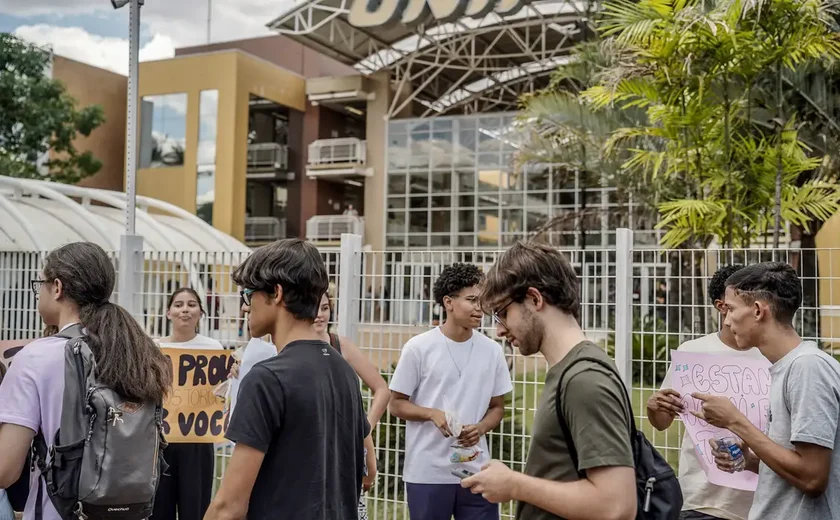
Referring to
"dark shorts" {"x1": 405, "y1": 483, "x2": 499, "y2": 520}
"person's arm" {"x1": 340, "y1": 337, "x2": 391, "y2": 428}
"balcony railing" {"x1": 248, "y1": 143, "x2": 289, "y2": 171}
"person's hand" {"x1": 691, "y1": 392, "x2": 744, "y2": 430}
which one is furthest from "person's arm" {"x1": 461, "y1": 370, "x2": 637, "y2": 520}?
"balcony railing" {"x1": 248, "y1": 143, "x2": 289, "y2": 171}

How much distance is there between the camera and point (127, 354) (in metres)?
3.22

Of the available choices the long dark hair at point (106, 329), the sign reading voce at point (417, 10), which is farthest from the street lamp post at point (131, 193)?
the sign reading voce at point (417, 10)

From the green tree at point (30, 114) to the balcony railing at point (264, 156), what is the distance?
289 inches

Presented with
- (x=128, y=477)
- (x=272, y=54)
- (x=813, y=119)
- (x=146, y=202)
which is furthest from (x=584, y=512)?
(x=272, y=54)

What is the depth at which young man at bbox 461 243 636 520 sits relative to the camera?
2232 millimetres

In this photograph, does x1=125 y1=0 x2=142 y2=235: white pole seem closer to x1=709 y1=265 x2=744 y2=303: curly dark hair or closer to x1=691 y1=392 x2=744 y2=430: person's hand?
x1=709 y1=265 x2=744 y2=303: curly dark hair

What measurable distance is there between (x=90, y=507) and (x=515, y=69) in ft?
102

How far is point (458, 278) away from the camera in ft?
16.7

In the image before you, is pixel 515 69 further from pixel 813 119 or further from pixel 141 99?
pixel 813 119

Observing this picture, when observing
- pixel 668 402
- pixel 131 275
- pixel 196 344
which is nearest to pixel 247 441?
pixel 668 402

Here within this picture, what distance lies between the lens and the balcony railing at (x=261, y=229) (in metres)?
34.2

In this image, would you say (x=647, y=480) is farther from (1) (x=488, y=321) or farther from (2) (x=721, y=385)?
(1) (x=488, y=321)

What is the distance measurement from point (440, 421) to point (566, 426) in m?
2.50

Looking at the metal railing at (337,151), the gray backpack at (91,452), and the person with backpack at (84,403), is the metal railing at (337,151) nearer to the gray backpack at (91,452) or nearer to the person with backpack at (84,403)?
the person with backpack at (84,403)
